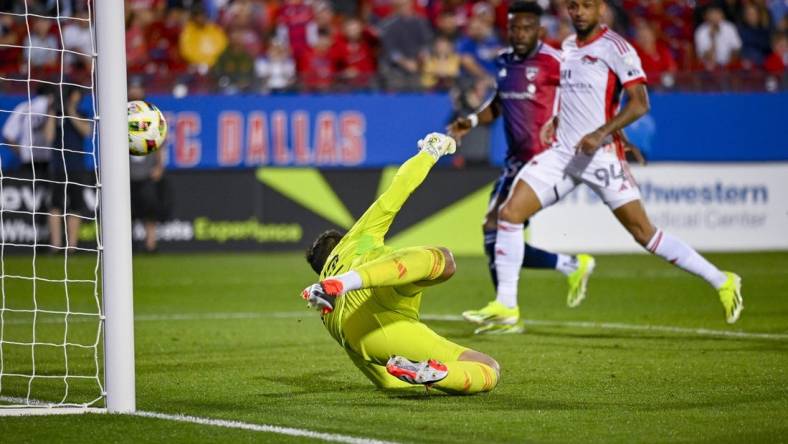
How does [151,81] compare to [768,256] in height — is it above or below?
above

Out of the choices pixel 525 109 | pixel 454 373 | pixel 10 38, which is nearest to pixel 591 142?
pixel 525 109

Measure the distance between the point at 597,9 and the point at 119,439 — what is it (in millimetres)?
5387

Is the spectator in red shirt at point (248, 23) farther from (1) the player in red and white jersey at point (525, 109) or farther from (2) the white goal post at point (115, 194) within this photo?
(2) the white goal post at point (115, 194)

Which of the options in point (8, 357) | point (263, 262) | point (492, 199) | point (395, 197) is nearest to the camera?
point (395, 197)

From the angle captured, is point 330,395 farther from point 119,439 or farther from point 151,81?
point 151,81

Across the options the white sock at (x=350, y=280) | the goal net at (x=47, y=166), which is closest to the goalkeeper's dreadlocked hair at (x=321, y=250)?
the white sock at (x=350, y=280)

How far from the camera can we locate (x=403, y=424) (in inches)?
248

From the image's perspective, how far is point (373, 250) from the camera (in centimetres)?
703

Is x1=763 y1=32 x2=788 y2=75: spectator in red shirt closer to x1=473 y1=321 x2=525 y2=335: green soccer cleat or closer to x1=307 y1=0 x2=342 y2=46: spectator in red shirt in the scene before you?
x1=307 y1=0 x2=342 y2=46: spectator in red shirt

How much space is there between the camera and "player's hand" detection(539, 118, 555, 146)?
10.6 meters

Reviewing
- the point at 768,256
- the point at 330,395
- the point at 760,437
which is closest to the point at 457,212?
the point at 768,256

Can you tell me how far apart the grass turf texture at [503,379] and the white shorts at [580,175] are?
1108mm

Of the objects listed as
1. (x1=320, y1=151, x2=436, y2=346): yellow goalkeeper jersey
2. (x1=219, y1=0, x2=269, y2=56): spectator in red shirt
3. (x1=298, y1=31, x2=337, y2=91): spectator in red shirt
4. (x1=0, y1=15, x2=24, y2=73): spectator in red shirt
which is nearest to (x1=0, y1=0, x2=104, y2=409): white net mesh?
(x1=0, y1=15, x2=24, y2=73): spectator in red shirt

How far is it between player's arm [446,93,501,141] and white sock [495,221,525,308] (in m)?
0.77
